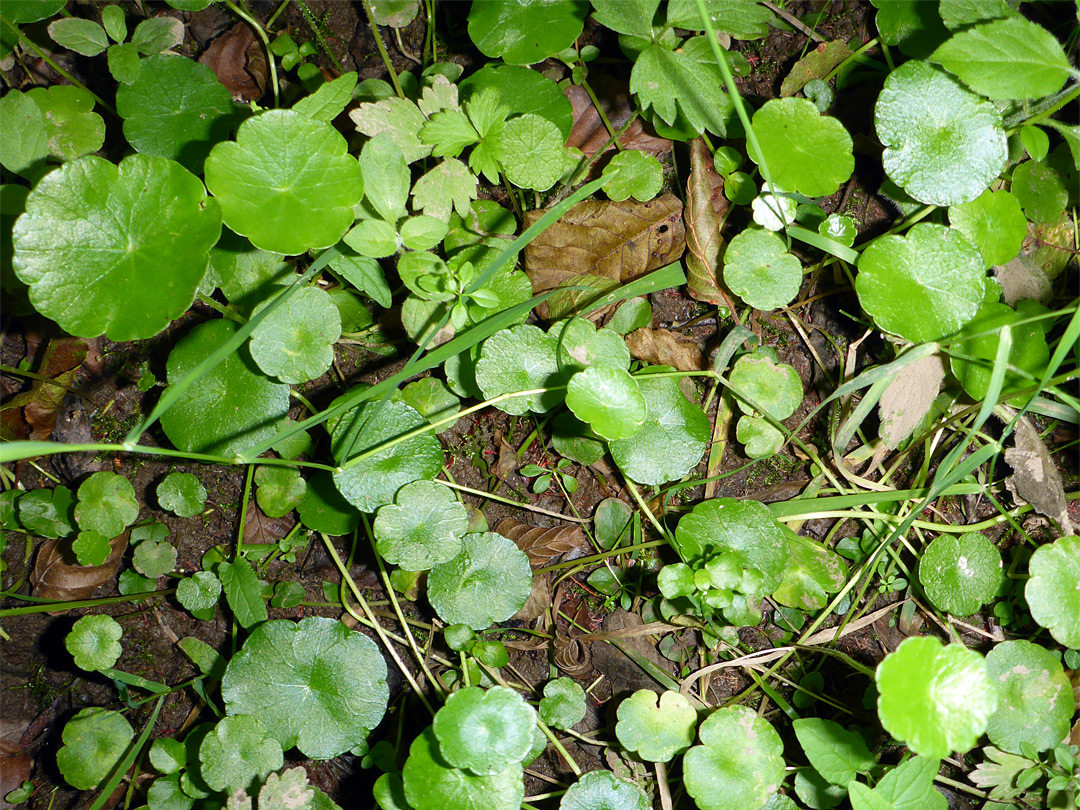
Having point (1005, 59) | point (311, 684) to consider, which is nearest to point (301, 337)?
point (311, 684)

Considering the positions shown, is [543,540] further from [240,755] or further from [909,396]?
[909,396]

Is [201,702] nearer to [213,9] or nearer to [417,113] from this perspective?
[417,113]

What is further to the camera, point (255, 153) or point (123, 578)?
point (123, 578)

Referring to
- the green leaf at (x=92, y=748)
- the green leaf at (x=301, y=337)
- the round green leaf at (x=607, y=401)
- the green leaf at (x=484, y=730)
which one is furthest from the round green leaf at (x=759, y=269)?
the green leaf at (x=92, y=748)

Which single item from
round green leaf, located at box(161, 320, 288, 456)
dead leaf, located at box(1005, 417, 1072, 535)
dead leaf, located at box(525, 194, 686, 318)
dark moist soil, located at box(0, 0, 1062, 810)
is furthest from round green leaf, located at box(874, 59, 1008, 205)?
round green leaf, located at box(161, 320, 288, 456)

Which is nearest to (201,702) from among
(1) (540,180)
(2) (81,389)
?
(2) (81,389)

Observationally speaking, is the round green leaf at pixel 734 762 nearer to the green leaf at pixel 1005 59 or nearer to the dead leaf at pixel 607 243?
the dead leaf at pixel 607 243

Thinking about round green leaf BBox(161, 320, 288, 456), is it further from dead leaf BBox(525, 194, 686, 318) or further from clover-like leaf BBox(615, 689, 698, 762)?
clover-like leaf BBox(615, 689, 698, 762)
